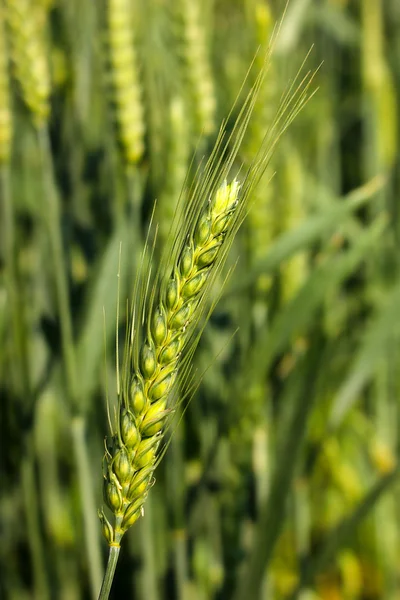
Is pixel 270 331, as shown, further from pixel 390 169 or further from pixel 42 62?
pixel 390 169

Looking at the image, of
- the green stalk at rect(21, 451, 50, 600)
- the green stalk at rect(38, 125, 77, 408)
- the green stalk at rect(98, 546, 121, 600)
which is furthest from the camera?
the green stalk at rect(21, 451, 50, 600)

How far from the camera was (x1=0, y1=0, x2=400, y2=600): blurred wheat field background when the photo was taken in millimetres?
642

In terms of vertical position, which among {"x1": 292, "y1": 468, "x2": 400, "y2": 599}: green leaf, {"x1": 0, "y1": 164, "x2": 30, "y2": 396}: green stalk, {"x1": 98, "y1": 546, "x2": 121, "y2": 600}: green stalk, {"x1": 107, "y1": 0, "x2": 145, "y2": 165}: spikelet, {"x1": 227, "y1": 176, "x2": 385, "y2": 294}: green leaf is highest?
{"x1": 107, "y1": 0, "x2": 145, "y2": 165}: spikelet

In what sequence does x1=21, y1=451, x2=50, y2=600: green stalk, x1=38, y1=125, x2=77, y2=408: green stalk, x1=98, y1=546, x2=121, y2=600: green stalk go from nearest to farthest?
x1=98, y1=546, x2=121, y2=600: green stalk, x1=38, y1=125, x2=77, y2=408: green stalk, x1=21, y1=451, x2=50, y2=600: green stalk

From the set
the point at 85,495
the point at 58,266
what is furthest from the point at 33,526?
the point at 58,266

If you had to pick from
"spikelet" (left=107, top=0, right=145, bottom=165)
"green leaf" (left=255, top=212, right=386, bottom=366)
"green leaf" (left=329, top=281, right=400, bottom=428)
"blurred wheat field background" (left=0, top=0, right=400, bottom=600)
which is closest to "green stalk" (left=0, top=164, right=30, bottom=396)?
"blurred wheat field background" (left=0, top=0, right=400, bottom=600)

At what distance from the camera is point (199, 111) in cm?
69

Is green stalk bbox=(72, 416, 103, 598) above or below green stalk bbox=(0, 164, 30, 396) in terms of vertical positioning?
Result: below

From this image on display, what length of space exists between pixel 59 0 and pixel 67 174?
245mm

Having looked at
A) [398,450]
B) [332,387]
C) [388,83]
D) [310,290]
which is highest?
[388,83]

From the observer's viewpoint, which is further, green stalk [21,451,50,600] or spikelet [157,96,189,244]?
green stalk [21,451,50,600]

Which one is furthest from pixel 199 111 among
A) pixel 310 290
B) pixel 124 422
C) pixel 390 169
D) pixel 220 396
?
pixel 390 169

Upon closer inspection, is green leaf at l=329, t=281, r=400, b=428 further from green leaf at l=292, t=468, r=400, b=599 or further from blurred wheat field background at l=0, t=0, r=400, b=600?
green leaf at l=292, t=468, r=400, b=599

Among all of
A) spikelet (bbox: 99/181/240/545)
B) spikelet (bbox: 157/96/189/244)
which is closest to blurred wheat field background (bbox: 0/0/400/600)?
spikelet (bbox: 157/96/189/244)
